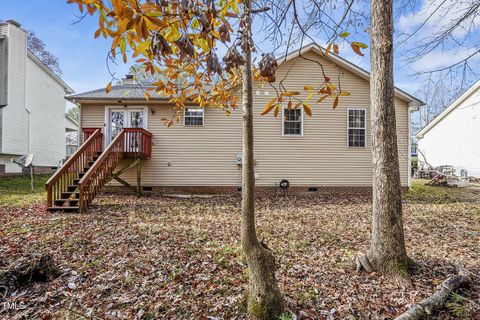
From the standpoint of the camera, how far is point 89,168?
306 inches

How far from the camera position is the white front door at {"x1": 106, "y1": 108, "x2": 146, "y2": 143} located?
10.5m

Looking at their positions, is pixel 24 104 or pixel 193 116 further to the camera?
pixel 24 104

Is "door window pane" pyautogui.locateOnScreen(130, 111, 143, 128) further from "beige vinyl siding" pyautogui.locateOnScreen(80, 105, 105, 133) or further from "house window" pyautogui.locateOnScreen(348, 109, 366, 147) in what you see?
"house window" pyautogui.locateOnScreen(348, 109, 366, 147)

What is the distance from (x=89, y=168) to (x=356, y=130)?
10.2 m

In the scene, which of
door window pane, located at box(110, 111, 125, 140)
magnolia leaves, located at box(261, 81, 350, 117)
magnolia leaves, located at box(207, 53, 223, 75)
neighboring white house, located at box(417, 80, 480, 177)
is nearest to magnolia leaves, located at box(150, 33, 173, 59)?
magnolia leaves, located at box(207, 53, 223, 75)

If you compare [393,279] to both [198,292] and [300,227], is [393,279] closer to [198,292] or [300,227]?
[198,292]

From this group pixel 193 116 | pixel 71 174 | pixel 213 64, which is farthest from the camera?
pixel 193 116

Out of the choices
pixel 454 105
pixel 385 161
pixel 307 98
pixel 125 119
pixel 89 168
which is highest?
pixel 454 105

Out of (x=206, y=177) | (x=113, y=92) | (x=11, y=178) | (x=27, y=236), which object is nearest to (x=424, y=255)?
(x=27, y=236)

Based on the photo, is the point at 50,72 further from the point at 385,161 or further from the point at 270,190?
the point at 385,161

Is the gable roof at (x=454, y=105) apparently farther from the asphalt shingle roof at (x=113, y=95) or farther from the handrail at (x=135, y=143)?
the handrail at (x=135, y=143)

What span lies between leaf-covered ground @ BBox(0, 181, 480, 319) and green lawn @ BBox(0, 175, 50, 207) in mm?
1232

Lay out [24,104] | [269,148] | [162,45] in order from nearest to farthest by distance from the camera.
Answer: [162,45], [269,148], [24,104]

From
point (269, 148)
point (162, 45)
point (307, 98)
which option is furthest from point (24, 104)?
point (307, 98)
